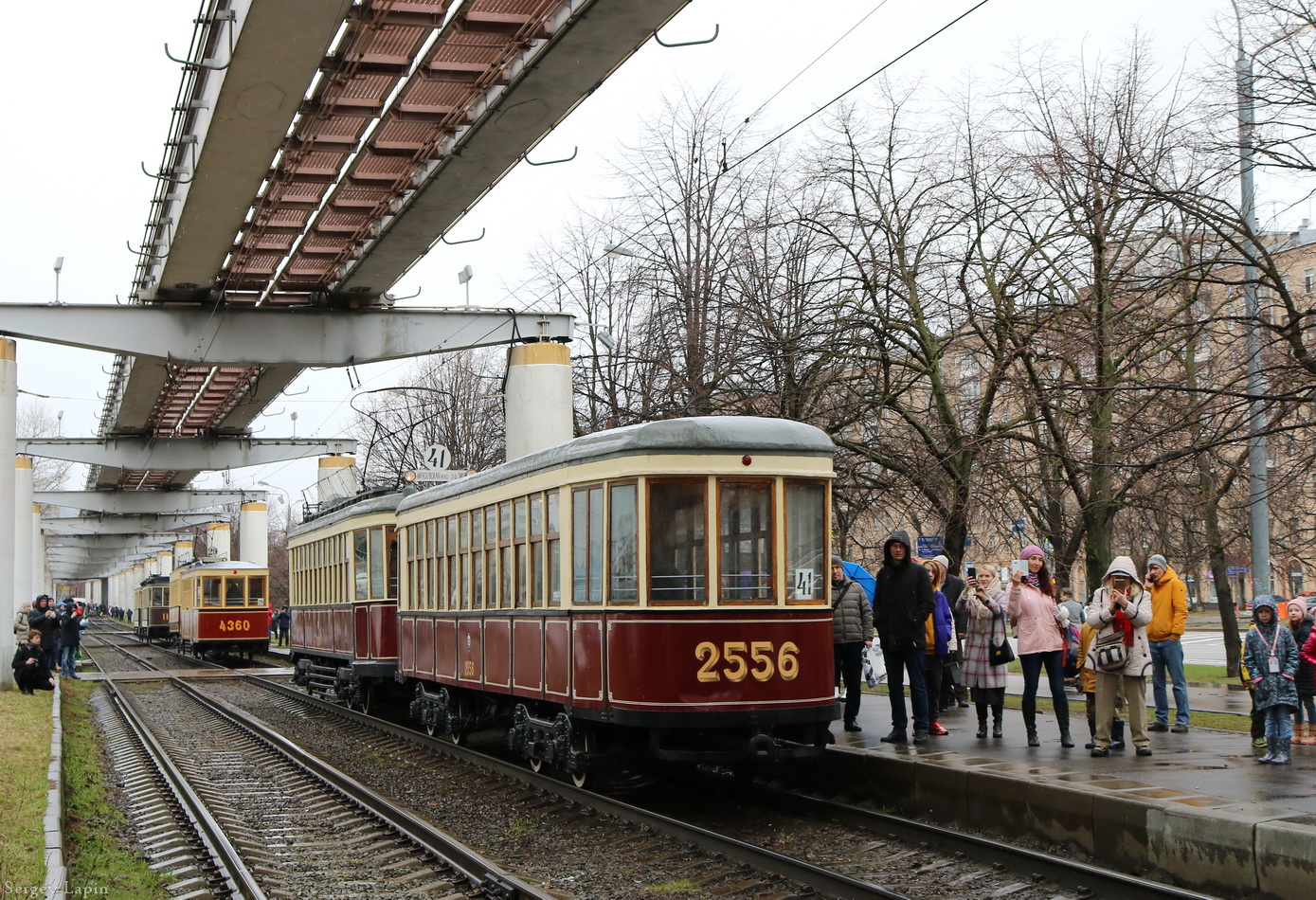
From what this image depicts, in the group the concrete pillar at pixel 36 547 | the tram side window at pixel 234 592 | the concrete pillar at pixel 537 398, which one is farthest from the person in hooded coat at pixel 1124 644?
the tram side window at pixel 234 592

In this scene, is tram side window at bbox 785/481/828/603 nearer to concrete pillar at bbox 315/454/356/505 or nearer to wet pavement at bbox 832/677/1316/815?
Answer: wet pavement at bbox 832/677/1316/815

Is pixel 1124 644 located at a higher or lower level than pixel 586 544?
lower

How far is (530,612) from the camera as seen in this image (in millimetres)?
11977

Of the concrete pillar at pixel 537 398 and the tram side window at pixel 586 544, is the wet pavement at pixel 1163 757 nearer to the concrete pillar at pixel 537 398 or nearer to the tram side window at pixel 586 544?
the tram side window at pixel 586 544

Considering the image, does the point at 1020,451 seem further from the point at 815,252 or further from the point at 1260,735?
the point at 1260,735

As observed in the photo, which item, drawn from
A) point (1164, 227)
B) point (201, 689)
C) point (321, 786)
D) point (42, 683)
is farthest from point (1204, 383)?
point (201, 689)

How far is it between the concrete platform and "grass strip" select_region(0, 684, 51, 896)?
5754mm

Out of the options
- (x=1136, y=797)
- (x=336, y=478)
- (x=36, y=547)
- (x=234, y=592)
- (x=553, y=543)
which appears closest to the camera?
(x=1136, y=797)

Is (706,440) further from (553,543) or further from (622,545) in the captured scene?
(553,543)

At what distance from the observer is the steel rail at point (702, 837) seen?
757 cm

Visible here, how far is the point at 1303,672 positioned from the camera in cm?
1109

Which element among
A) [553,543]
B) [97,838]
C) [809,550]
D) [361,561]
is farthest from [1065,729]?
[361,561]

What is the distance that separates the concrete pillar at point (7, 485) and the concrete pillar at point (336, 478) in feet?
19.0

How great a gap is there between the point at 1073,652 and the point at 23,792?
32.0 ft
